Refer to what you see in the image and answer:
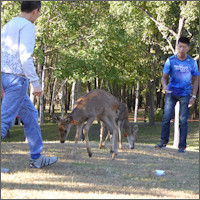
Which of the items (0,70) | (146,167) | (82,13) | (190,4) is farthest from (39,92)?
(82,13)

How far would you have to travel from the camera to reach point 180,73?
30.4ft

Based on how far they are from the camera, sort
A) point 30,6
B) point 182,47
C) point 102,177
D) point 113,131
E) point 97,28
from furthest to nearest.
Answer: point 97,28, point 182,47, point 113,131, point 102,177, point 30,6

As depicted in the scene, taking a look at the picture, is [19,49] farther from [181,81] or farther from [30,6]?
[181,81]

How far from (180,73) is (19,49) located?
15.3 ft

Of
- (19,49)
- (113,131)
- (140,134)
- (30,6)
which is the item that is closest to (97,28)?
(140,134)

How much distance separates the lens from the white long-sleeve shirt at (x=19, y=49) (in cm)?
557

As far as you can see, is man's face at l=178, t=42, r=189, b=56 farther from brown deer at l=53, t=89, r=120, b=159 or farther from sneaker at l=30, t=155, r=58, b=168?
sneaker at l=30, t=155, r=58, b=168

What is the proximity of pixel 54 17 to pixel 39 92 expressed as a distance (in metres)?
16.4

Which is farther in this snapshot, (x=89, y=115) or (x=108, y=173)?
(x=89, y=115)

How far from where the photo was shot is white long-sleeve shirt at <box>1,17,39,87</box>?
18.3 feet

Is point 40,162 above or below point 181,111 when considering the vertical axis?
below

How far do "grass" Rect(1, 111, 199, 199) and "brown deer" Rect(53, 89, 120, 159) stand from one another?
41cm

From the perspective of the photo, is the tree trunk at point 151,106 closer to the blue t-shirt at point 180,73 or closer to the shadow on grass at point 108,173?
the blue t-shirt at point 180,73

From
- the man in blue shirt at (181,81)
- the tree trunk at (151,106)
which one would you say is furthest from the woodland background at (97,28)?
the man in blue shirt at (181,81)
